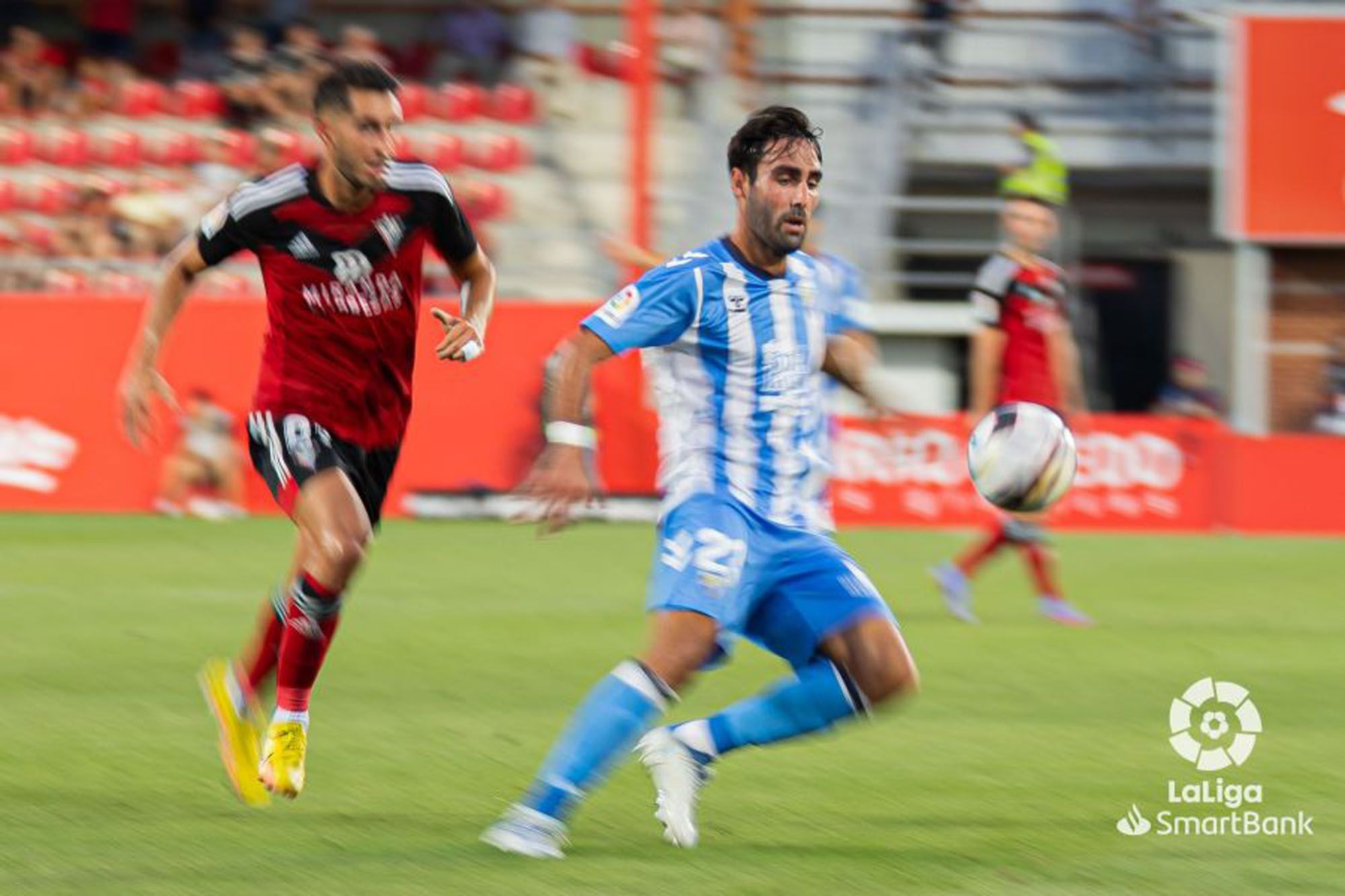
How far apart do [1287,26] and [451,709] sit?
13453 millimetres

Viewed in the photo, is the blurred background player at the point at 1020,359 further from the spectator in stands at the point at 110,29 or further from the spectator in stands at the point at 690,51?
the spectator in stands at the point at 110,29


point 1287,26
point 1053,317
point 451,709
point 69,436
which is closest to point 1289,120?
point 1287,26

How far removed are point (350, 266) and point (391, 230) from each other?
6.5 inches

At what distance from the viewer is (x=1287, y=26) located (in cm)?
2033

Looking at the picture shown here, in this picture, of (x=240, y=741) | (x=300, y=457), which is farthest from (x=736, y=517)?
(x=240, y=741)

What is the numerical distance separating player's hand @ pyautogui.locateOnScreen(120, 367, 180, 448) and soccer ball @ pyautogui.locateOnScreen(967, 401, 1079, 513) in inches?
96.3

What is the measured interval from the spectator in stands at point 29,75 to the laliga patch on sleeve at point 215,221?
18.3 metres

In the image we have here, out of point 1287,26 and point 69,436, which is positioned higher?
point 1287,26

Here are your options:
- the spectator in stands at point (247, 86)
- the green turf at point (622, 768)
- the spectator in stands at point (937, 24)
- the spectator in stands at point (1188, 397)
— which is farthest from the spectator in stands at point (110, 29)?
the green turf at point (622, 768)

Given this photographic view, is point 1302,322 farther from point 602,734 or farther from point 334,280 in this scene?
point 602,734

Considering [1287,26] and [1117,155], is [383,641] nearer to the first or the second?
[1287,26]

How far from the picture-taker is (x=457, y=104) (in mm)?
24281

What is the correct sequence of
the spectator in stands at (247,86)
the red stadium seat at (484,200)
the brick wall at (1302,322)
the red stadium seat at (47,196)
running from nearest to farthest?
the brick wall at (1302,322), the red stadium seat at (484,200), the red stadium seat at (47,196), the spectator in stands at (247,86)

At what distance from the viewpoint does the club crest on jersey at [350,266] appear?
7.25 m
